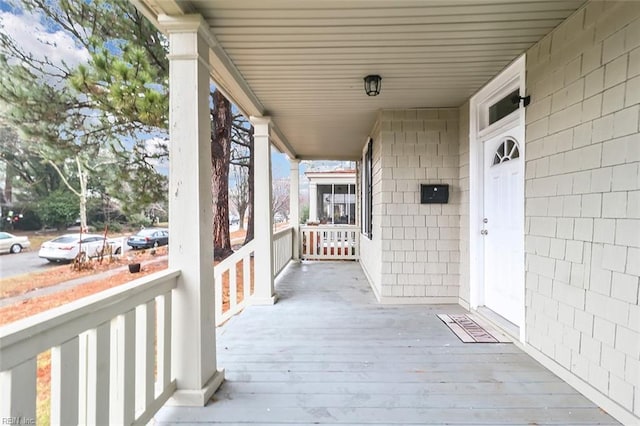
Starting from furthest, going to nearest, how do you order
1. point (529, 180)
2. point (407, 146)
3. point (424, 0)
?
1. point (407, 146)
2. point (529, 180)
3. point (424, 0)

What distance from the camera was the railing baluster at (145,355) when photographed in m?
1.71

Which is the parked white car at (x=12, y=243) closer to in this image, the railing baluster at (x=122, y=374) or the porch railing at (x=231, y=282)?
the railing baluster at (x=122, y=374)

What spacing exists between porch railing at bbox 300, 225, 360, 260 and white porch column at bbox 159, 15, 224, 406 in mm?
5644

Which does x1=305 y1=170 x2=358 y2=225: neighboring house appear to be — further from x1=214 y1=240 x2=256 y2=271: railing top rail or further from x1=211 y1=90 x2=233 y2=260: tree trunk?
→ x1=214 y1=240 x2=256 y2=271: railing top rail

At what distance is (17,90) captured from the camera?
3.76m

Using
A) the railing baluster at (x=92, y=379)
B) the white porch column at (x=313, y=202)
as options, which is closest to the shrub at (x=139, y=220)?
the railing baluster at (x=92, y=379)

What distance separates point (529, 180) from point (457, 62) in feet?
3.82

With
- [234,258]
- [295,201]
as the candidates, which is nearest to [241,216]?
[295,201]

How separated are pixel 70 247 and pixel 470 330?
3.69 metres

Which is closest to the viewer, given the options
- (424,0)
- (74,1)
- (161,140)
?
(424,0)

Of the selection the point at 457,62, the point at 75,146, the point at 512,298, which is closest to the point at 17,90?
the point at 75,146

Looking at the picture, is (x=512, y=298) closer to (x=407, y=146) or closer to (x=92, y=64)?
(x=407, y=146)

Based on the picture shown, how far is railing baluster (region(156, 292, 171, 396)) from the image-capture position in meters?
1.87

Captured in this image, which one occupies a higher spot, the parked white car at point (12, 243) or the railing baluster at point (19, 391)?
the parked white car at point (12, 243)
